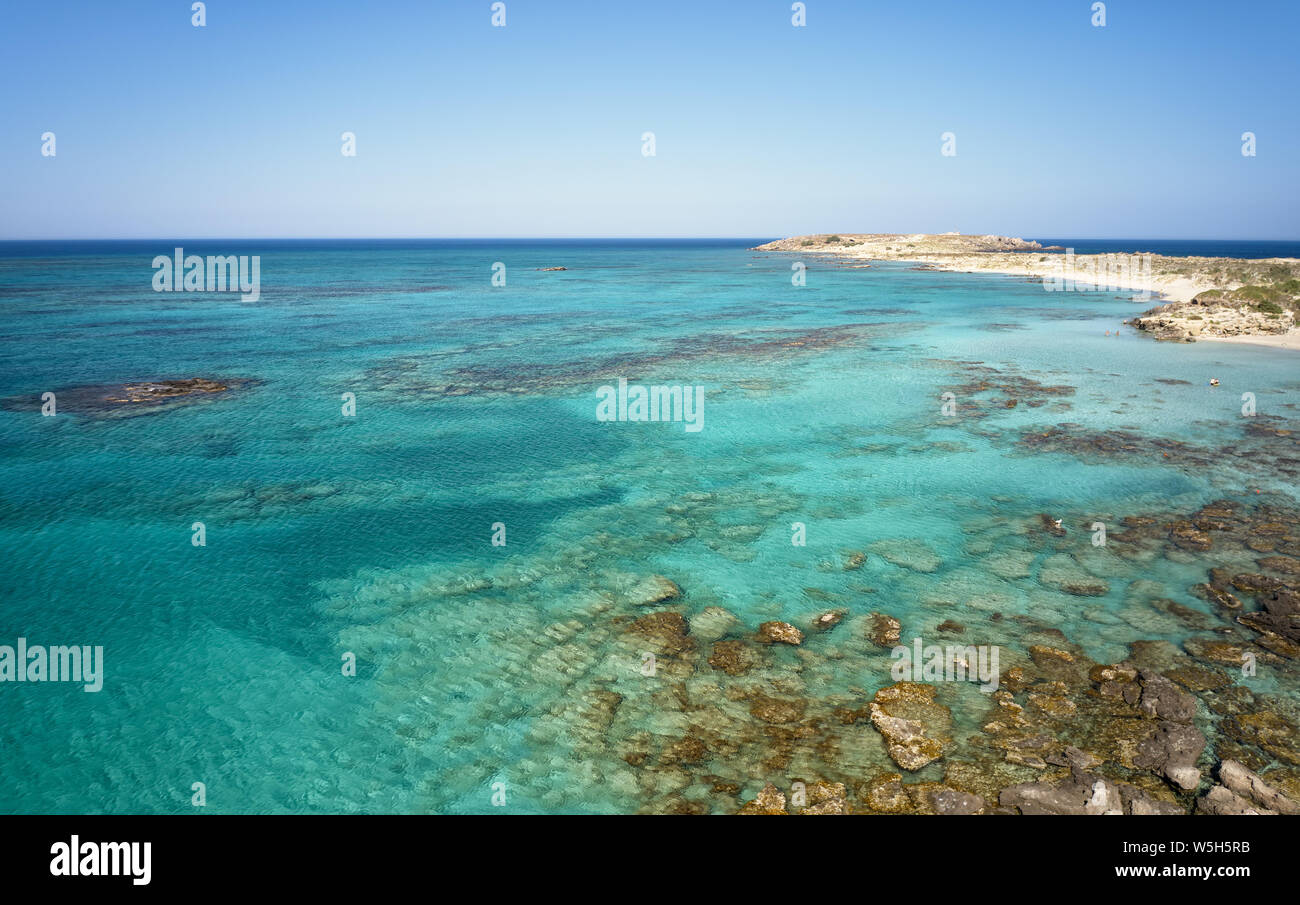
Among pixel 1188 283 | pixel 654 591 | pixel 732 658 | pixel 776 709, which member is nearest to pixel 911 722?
pixel 776 709

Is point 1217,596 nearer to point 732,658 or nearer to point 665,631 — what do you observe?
point 732,658

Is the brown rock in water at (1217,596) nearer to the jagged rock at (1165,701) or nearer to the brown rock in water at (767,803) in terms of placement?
the jagged rock at (1165,701)

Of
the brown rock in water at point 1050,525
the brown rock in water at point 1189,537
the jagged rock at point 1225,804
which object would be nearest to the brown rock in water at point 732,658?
the jagged rock at point 1225,804

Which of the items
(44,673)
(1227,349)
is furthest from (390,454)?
(1227,349)
